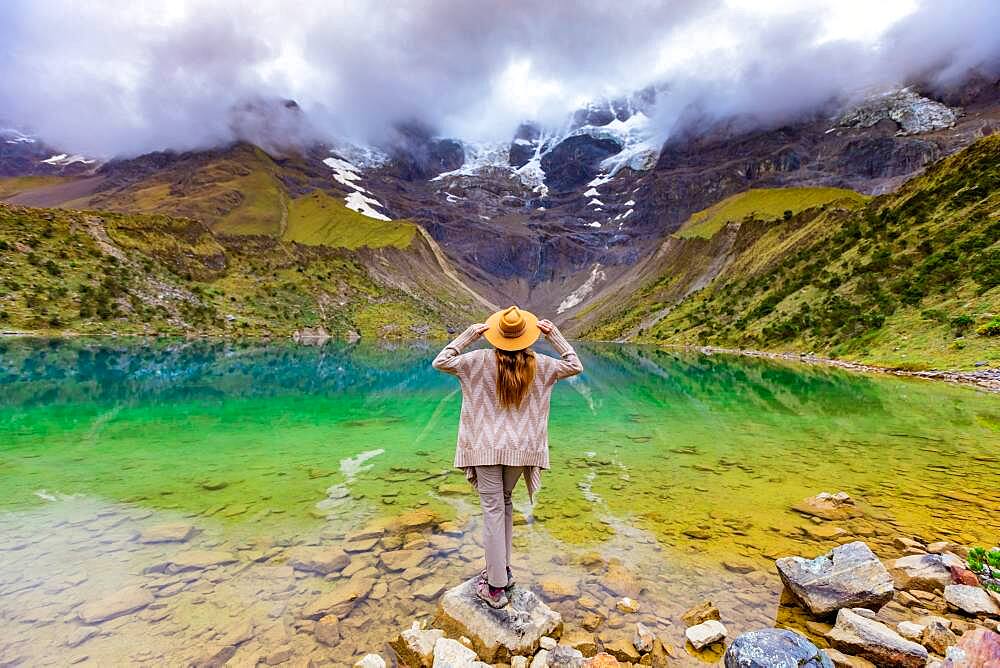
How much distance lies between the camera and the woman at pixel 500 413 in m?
5.59

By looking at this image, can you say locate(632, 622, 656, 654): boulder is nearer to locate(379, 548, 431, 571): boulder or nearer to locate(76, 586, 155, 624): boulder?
locate(379, 548, 431, 571): boulder

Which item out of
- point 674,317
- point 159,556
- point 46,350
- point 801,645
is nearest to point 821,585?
point 801,645

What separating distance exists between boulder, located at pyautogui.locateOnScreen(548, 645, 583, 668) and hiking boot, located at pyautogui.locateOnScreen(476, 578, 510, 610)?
861mm

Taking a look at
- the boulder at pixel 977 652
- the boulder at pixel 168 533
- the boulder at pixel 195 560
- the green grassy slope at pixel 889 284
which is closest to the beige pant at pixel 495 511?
the boulder at pixel 977 652

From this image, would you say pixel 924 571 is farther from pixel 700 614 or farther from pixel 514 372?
pixel 514 372

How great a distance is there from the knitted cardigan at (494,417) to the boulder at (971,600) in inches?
208

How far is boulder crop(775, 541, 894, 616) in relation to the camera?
237 inches

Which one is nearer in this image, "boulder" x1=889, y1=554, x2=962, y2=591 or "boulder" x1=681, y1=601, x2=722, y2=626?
"boulder" x1=681, y1=601, x2=722, y2=626

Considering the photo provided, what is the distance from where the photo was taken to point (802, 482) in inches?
489

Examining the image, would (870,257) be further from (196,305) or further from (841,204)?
(196,305)

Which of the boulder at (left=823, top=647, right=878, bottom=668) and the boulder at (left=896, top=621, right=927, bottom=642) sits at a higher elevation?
the boulder at (left=896, top=621, right=927, bottom=642)

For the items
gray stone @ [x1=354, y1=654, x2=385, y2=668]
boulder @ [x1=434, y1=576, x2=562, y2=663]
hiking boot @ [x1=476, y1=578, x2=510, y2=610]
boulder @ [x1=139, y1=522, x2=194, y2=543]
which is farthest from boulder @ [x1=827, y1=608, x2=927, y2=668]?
boulder @ [x1=139, y1=522, x2=194, y2=543]

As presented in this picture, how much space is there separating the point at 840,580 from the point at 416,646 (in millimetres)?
5342

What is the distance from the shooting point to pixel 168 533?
9062 mm
